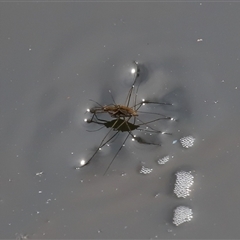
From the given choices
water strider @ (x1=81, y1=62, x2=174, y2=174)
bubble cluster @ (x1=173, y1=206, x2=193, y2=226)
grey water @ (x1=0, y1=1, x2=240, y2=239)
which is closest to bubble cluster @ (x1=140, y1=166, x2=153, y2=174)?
grey water @ (x1=0, y1=1, x2=240, y2=239)

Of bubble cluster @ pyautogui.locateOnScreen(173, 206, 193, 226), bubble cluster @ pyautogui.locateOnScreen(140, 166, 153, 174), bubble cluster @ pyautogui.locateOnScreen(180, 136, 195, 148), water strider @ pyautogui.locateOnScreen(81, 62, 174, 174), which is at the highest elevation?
water strider @ pyautogui.locateOnScreen(81, 62, 174, 174)

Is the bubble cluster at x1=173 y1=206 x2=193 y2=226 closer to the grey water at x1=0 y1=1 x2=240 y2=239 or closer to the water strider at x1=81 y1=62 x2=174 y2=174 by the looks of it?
the grey water at x1=0 y1=1 x2=240 y2=239

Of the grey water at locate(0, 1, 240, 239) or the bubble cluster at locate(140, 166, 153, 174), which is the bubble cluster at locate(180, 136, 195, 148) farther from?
the bubble cluster at locate(140, 166, 153, 174)

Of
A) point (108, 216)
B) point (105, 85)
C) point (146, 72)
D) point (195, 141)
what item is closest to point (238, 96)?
point (195, 141)

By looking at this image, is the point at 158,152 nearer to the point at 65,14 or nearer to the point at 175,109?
the point at 175,109

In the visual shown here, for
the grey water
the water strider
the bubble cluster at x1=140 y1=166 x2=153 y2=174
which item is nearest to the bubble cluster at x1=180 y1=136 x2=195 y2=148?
the grey water

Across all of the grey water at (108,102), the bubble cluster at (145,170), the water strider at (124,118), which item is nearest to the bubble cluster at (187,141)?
the grey water at (108,102)

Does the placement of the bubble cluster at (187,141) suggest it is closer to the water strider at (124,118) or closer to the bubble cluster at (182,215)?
the water strider at (124,118)

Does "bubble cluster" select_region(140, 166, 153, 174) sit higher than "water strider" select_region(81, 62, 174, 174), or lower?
lower
